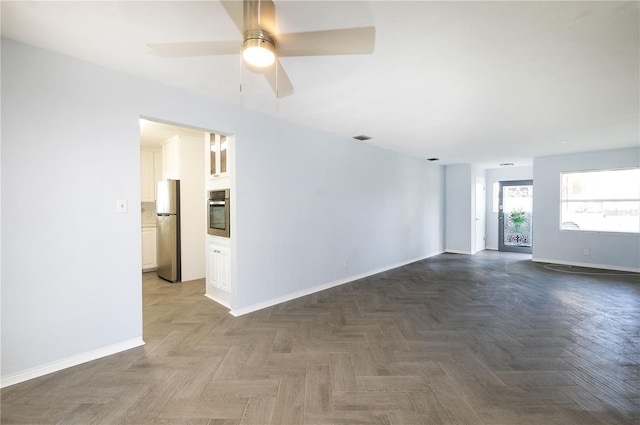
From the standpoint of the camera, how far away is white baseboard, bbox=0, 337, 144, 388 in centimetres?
210

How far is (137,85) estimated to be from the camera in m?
2.67

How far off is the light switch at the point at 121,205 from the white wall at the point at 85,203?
0.12 ft

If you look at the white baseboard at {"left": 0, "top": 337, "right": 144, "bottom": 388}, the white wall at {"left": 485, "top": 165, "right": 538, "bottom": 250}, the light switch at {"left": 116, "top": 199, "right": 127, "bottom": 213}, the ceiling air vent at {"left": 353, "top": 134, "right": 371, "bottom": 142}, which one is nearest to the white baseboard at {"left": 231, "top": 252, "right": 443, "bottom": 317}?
the white baseboard at {"left": 0, "top": 337, "right": 144, "bottom": 388}

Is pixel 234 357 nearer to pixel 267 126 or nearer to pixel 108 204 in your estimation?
pixel 108 204

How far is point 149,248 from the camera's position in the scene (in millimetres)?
5902

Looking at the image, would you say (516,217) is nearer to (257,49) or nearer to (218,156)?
(218,156)

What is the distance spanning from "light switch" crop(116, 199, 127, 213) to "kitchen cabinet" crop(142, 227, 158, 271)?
3.69m

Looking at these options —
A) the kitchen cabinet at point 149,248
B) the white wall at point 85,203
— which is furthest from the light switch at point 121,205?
the kitchen cabinet at point 149,248

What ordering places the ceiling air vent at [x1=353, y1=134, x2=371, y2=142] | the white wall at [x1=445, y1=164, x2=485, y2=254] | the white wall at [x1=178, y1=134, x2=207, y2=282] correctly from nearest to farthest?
the ceiling air vent at [x1=353, y1=134, x2=371, y2=142]
the white wall at [x1=178, y1=134, x2=207, y2=282]
the white wall at [x1=445, y1=164, x2=485, y2=254]

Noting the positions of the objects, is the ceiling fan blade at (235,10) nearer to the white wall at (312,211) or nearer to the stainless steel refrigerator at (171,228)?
the white wall at (312,211)

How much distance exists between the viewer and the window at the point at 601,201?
5758 mm

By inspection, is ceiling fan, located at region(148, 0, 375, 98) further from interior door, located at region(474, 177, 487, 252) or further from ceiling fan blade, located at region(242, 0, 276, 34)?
interior door, located at region(474, 177, 487, 252)

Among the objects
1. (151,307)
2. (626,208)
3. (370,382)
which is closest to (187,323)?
(151,307)

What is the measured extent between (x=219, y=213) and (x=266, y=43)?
2.50 metres
